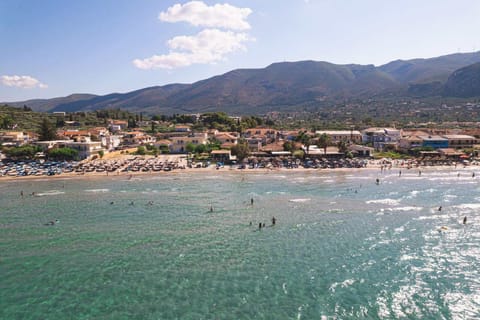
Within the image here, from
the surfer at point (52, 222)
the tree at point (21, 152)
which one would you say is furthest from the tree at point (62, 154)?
the surfer at point (52, 222)

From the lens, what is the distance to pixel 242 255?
1027 inches

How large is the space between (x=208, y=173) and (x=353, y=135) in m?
51.0

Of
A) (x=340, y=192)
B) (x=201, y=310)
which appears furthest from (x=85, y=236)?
(x=340, y=192)

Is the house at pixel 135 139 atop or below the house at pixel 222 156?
atop

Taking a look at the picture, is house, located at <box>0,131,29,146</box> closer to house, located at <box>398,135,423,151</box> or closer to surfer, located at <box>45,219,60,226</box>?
surfer, located at <box>45,219,60,226</box>

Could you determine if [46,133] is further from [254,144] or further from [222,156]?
[254,144]

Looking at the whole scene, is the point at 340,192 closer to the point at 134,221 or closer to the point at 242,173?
the point at 242,173

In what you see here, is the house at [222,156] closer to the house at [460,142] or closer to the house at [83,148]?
A: the house at [83,148]

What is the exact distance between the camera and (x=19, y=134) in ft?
298

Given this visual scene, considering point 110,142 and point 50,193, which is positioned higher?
point 110,142

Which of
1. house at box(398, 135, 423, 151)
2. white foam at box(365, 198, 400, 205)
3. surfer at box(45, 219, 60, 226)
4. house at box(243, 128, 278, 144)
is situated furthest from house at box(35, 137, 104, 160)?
house at box(398, 135, 423, 151)

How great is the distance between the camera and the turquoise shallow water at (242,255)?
19328 mm

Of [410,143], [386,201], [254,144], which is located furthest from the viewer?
[254,144]

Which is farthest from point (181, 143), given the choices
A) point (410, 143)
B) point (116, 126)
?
point (410, 143)
